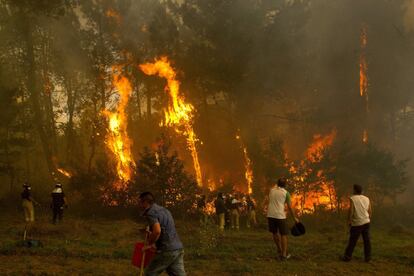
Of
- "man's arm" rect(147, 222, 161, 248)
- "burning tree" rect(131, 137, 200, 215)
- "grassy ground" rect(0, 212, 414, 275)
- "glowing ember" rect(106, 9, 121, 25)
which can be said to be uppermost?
"glowing ember" rect(106, 9, 121, 25)

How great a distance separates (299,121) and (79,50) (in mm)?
20471

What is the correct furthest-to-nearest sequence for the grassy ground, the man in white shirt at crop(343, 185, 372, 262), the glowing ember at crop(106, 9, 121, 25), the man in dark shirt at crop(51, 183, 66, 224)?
the glowing ember at crop(106, 9, 121, 25) < the man in dark shirt at crop(51, 183, 66, 224) < the man in white shirt at crop(343, 185, 372, 262) < the grassy ground

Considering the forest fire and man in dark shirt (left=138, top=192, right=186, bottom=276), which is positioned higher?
the forest fire

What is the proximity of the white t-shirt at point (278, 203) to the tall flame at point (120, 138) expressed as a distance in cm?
1763

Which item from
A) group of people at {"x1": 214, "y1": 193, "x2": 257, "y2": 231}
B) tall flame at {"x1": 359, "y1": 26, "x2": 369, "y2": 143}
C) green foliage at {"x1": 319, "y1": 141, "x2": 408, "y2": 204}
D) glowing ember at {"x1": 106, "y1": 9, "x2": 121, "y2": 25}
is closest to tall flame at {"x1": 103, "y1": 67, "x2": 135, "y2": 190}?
glowing ember at {"x1": 106, "y1": 9, "x2": 121, "y2": 25}

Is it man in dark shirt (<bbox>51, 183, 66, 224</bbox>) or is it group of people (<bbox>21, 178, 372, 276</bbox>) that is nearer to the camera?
group of people (<bbox>21, 178, 372, 276</bbox>)

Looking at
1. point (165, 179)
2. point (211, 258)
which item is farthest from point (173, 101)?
point (211, 258)

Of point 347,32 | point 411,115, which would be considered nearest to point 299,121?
point 347,32

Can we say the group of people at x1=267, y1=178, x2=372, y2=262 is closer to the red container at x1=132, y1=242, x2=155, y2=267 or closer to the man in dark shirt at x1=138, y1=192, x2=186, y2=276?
the man in dark shirt at x1=138, y1=192, x2=186, y2=276

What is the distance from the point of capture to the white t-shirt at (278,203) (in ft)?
36.8

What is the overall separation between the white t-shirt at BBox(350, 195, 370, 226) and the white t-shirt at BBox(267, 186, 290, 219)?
188 centimetres

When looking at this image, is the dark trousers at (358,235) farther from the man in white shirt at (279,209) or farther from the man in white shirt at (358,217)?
the man in white shirt at (279,209)

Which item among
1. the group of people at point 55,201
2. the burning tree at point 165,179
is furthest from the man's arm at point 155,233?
the burning tree at point 165,179

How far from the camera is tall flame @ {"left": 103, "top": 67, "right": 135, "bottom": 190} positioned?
98.0 feet
